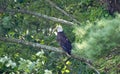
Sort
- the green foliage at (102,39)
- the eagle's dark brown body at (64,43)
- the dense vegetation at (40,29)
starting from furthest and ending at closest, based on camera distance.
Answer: the dense vegetation at (40,29) → the eagle's dark brown body at (64,43) → the green foliage at (102,39)

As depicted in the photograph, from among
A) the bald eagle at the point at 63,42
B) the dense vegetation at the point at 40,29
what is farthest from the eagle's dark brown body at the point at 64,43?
the dense vegetation at the point at 40,29

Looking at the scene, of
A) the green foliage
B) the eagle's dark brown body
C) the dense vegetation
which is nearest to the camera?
the green foliage

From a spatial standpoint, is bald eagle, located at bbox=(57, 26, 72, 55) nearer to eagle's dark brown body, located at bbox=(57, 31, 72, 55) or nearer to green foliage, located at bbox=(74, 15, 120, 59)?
eagle's dark brown body, located at bbox=(57, 31, 72, 55)

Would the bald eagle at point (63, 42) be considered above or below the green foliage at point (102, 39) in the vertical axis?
below

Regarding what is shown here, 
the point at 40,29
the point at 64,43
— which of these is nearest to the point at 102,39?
the point at 64,43

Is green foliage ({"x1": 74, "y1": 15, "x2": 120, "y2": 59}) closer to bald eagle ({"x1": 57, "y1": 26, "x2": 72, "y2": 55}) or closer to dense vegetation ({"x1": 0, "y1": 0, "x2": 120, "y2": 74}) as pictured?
dense vegetation ({"x1": 0, "y1": 0, "x2": 120, "y2": 74})

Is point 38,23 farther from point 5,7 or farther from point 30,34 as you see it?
point 5,7

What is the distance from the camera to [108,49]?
9.96 ft

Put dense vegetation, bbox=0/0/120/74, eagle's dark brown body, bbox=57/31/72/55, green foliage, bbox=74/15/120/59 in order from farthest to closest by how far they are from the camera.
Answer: dense vegetation, bbox=0/0/120/74 < eagle's dark brown body, bbox=57/31/72/55 < green foliage, bbox=74/15/120/59

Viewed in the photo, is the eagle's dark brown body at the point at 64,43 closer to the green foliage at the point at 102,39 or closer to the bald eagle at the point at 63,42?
the bald eagle at the point at 63,42

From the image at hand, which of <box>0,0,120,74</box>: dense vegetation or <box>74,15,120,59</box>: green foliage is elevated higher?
<box>74,15,120,59</box>: green foliage

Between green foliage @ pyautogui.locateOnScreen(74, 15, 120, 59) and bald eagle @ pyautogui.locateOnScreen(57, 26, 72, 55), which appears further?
bald eagle @ pyautogui.locateOnScreen(57, 26, 72, 55)

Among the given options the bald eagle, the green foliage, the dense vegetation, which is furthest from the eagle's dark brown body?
the green foliage

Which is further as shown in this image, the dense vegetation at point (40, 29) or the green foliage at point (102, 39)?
the dense vegetation at point (40, 29)
